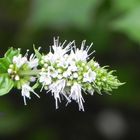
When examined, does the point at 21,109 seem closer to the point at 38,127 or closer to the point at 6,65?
the point at 38,127

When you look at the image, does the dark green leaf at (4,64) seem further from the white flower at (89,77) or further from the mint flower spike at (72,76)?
the white flower at (89,77)
